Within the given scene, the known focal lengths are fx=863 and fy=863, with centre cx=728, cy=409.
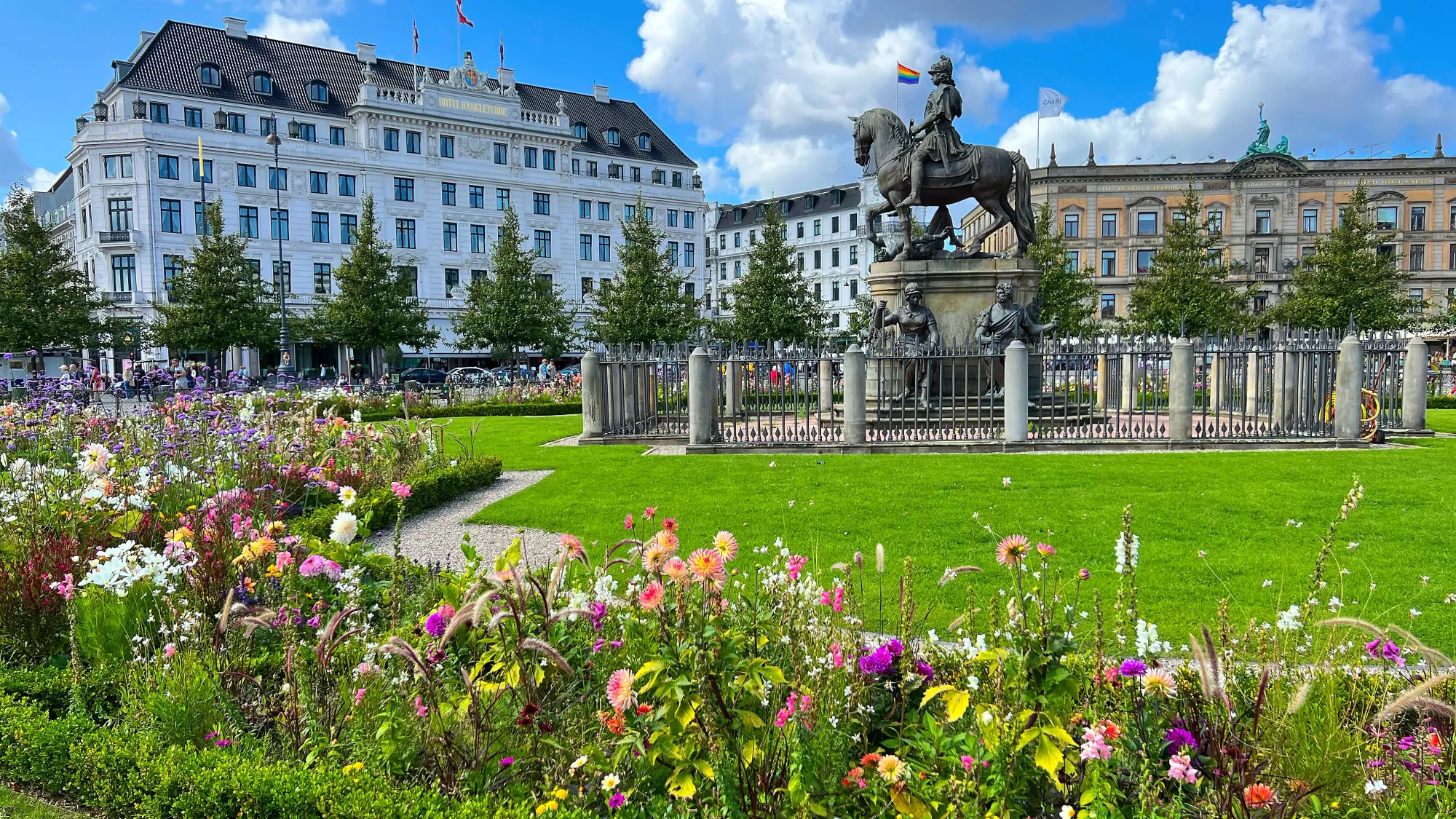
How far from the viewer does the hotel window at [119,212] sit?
51.4 meters

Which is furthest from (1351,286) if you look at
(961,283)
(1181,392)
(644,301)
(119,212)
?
(119,212)

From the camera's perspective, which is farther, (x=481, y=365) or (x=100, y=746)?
→ (x=481, y=365)

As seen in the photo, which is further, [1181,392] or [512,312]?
[512,312]

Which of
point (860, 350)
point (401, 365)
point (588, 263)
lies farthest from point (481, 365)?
point (860, 350)

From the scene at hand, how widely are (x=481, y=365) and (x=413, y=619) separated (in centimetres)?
5848

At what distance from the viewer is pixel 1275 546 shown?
7289 mm

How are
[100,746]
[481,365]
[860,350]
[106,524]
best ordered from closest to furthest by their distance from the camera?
[100,746] < [106,524] < [860,350] < [481,365]

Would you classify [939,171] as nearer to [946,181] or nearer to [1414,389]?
[946,181]

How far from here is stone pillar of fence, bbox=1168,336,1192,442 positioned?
14000 millimetres

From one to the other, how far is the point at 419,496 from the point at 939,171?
10.8 meters

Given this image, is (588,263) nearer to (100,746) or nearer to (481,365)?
(481,365)

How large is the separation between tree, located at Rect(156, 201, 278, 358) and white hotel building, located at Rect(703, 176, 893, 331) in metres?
38.5

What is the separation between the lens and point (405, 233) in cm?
6000

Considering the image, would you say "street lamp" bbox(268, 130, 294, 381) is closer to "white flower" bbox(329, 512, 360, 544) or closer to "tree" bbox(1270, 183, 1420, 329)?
"white flower" bbox(329, 512, 360, 544)
